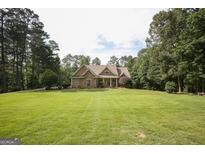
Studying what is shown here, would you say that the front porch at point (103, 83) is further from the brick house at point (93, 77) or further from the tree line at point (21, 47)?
the tree line at point (21, 47)

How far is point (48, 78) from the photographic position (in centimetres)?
712

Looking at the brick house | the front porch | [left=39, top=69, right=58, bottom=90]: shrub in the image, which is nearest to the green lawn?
[left=39, top=69, right=58, bottom=90]: shrub

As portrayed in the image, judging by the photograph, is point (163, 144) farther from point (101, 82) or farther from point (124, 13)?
point (101, 82)

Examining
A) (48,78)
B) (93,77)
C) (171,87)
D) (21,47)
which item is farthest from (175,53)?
(21,47)

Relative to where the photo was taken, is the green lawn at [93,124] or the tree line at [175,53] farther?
the tree line at [175,53]

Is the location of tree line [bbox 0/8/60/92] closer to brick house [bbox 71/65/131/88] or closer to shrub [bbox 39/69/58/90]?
shrub [bbox 39/69/58/90]

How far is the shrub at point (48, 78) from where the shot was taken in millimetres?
7032

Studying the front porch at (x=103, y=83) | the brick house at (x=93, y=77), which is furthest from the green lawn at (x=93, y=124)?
the front porch at (x=103, y=83)

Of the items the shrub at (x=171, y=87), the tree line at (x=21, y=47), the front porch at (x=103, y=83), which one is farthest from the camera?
the shrub at (x=171, y=87)

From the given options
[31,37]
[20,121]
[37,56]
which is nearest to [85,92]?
[37,56]

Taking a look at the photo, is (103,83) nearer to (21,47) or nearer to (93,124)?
(21,47)

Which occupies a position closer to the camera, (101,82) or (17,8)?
(17,8)

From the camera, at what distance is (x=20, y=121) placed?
194 inches
